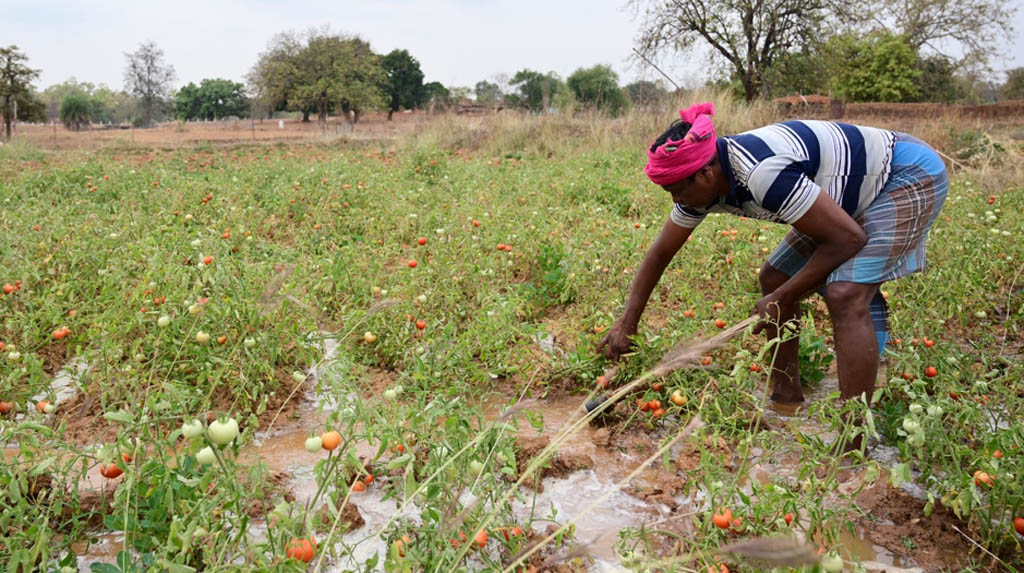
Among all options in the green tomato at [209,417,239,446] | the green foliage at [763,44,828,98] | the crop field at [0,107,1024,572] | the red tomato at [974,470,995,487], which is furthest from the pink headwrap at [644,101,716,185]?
the green foliage at [763,44,828,98]

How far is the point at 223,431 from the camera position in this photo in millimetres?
1205

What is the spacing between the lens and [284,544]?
4.05 ft

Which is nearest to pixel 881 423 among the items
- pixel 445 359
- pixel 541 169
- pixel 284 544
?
pixel 445 359

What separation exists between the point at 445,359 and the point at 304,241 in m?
2.51

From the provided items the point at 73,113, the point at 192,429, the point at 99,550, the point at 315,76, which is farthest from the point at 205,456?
the point at 73,113

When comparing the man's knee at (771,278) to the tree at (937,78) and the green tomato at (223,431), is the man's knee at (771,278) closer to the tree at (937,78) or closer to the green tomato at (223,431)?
the green tomato at (223,431)

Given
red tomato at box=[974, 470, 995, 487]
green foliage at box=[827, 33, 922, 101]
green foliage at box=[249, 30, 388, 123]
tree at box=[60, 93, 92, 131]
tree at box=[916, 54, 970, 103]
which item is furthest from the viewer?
tree at box=[60, 93, 92, 131]

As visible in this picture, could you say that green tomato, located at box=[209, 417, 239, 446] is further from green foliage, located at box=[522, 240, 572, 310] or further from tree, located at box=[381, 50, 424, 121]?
tree, located at box=[381, 50, 424, 121]

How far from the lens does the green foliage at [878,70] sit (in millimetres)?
23922

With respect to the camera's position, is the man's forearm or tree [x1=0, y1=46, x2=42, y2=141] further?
tree [x1=0, y1=46, x2=42, y2=141]

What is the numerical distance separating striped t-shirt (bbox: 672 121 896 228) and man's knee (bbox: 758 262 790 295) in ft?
1.52

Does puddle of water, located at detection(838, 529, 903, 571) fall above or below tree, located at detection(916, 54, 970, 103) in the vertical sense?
below

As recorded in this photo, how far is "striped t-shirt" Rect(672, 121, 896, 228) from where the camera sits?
2.05m

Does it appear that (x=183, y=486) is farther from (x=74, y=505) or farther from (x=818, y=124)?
(x=818, y=124)
